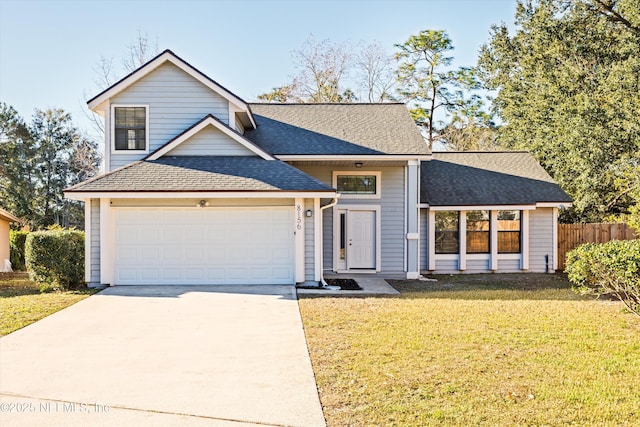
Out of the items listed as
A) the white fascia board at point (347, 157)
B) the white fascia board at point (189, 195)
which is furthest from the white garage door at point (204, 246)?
the white fascia board at point (347, 157)

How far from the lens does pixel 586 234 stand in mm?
18812

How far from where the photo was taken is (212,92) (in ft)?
49.2

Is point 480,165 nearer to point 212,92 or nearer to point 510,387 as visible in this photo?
point 212,92

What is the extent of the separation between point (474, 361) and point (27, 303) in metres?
9.34

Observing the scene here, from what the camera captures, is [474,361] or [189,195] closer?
[474,361]

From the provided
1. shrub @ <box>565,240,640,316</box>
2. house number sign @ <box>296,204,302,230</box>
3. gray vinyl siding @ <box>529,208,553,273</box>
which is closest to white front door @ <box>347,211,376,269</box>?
house number sign @ <box>296,204,302,230</box>

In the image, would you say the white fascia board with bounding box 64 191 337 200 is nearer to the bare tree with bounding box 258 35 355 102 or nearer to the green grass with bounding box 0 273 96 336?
the green grass with bounding box 0 273 96 336

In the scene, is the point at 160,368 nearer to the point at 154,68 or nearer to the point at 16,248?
the point at 154,68

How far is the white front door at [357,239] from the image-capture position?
1661 cm

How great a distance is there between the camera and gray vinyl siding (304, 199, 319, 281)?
13508 mm

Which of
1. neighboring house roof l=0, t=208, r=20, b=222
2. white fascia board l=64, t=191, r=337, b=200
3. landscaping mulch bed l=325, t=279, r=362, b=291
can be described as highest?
white fascia board l=64, t=191, r=337, b=200

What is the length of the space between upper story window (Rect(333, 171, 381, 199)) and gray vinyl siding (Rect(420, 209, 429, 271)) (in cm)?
197

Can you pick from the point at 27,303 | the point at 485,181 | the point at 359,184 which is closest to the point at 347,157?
the point at 359,184

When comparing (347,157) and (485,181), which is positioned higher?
(347,157)
